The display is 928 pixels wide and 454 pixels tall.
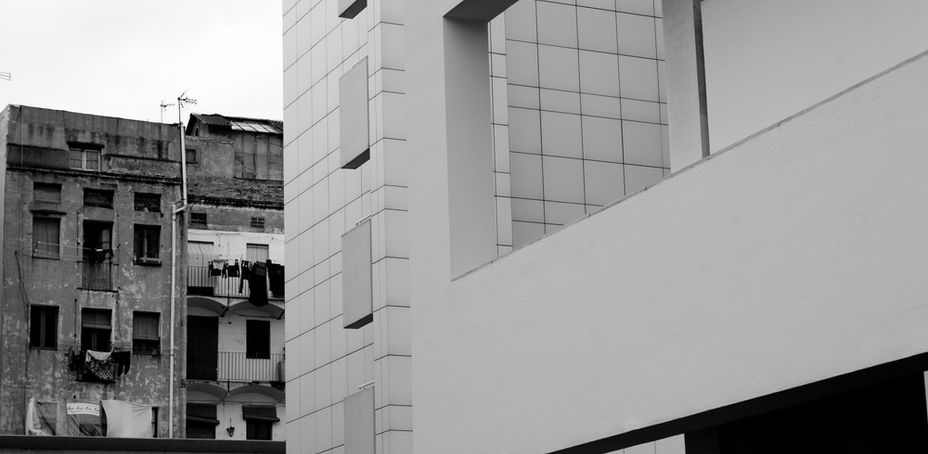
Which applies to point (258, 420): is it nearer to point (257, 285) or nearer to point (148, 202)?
point (257, 285)

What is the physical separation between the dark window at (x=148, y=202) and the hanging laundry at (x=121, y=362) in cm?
512

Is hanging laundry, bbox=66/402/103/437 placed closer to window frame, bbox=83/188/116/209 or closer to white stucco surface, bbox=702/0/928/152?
window frame, bbox=83/188/116/209

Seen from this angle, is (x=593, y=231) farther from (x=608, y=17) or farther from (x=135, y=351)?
A: (x=135, y=351)

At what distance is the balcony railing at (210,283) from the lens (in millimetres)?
56719

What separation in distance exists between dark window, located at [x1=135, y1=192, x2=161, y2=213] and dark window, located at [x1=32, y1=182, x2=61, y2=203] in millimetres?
2743

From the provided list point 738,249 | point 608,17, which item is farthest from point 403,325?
point 738,249

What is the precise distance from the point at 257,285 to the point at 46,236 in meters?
8.11

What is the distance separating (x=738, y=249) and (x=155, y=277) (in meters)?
46.8

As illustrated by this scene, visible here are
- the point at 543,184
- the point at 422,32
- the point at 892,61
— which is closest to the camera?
the point at 892,61

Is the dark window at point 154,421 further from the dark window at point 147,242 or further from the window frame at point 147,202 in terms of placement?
the window frame at point 147,202

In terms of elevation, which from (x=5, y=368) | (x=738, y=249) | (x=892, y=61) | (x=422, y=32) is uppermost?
(x=5, y=368)

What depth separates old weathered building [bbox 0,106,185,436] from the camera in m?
51.9

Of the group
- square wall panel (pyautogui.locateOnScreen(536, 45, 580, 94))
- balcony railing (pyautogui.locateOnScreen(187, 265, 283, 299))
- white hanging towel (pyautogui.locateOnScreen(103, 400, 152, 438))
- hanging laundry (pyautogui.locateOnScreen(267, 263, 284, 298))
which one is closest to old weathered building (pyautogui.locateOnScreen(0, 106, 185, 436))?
white hanging towel (pyautogui.locateOnScreen(103, 400, 152, 438))

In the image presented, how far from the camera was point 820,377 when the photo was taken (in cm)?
873
